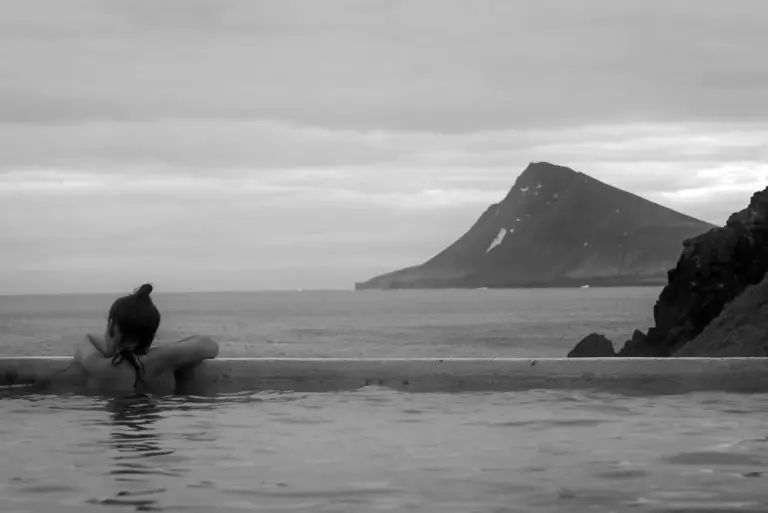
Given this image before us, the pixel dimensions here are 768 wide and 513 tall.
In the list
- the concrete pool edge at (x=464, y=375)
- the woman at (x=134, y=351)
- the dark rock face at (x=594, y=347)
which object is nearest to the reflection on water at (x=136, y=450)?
the woman at (x=134, y=351)

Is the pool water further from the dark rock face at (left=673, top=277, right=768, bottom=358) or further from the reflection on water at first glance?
the dark rock face at (left=673, top=277, right=768, bottom=358)

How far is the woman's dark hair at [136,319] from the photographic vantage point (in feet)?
24.5

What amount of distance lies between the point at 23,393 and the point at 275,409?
269cm

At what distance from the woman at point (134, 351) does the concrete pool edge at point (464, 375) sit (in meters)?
0.25

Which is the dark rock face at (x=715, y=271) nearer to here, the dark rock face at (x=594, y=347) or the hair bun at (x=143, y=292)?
the dark rock face at (x=594, y=347)

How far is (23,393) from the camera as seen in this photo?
28.8 feet

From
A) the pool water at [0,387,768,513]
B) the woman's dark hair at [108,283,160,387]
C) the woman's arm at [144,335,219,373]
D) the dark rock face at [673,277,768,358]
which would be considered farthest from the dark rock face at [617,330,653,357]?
the woman's dark hair at [108,283,160,387]

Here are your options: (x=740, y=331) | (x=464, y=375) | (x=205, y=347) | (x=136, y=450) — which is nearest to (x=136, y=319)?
(x=205, y=347)

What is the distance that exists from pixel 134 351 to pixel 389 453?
308 centimetres

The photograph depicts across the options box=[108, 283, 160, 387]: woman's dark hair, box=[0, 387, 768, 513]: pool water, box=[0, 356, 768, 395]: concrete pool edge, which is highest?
box=[108, 283, 160, 387]: woman's dark hair

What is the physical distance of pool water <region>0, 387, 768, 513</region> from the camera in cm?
429

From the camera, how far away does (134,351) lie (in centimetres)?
786

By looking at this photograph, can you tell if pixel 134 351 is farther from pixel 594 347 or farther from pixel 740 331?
pixel 594 347

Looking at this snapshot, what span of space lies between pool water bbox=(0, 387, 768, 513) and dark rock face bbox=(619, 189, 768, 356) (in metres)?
10.4
